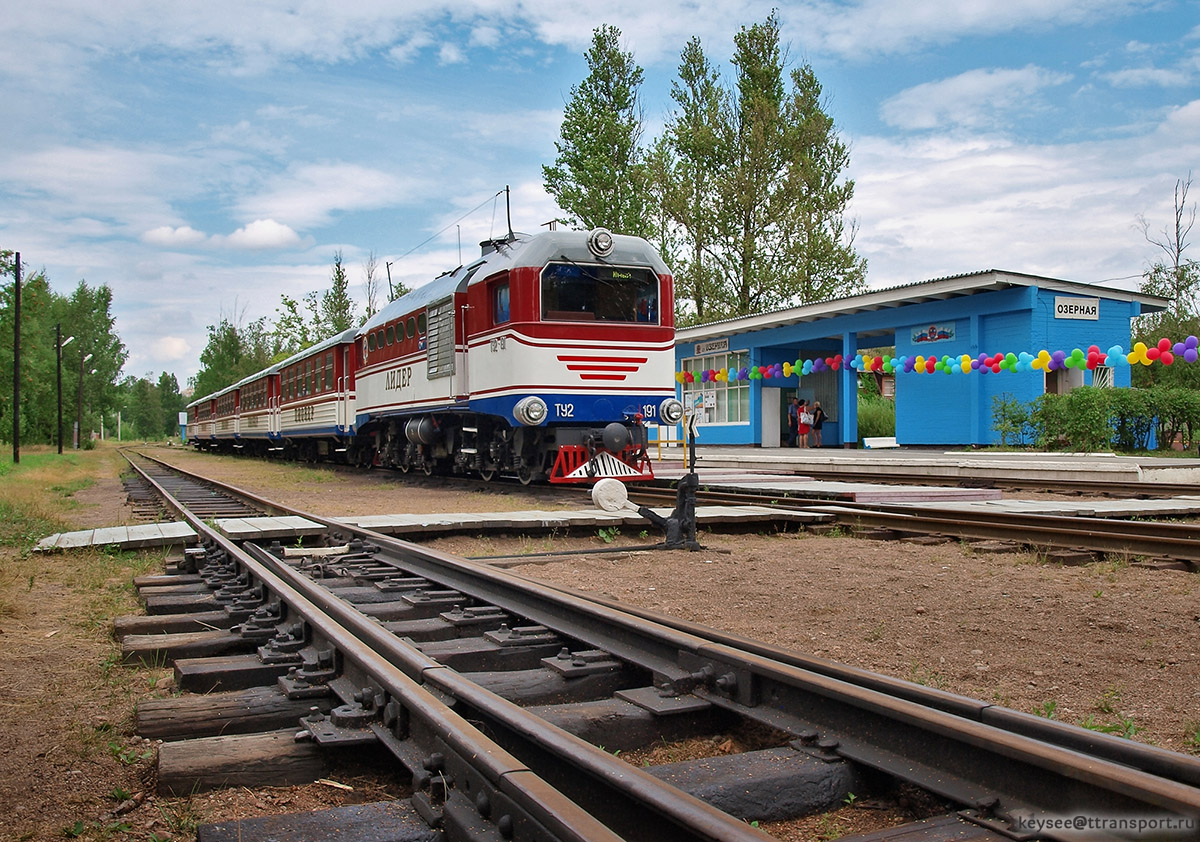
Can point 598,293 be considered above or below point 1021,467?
above

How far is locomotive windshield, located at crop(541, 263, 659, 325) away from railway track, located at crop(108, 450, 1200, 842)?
7896mm

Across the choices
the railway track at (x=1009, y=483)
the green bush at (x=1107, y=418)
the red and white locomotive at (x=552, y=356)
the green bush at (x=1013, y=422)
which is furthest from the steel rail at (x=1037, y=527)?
the green bush at (x=1013, y=422)

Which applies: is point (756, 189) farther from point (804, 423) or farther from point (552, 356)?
point (552, 356)

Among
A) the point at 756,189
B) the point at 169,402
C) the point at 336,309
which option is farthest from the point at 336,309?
the point at 169,402

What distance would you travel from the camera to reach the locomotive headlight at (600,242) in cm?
1252

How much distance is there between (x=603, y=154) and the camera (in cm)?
4053

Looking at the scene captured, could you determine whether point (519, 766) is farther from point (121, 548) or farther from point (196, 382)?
point (196, 382)

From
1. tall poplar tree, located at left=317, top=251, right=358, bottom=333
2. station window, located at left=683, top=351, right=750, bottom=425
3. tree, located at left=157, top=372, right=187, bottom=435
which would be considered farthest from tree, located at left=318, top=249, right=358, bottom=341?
tree, located at left=157, top=372, right=187, bottom=435

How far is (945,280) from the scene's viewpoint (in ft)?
73.9

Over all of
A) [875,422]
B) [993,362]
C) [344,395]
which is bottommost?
[875,422]

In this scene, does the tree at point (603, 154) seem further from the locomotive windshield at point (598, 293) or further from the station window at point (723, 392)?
the locomotive windshield at point (598, 293)

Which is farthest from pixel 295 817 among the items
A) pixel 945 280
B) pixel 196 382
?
pixel 196 382

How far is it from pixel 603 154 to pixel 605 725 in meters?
39.4

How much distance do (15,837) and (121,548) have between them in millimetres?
5764
